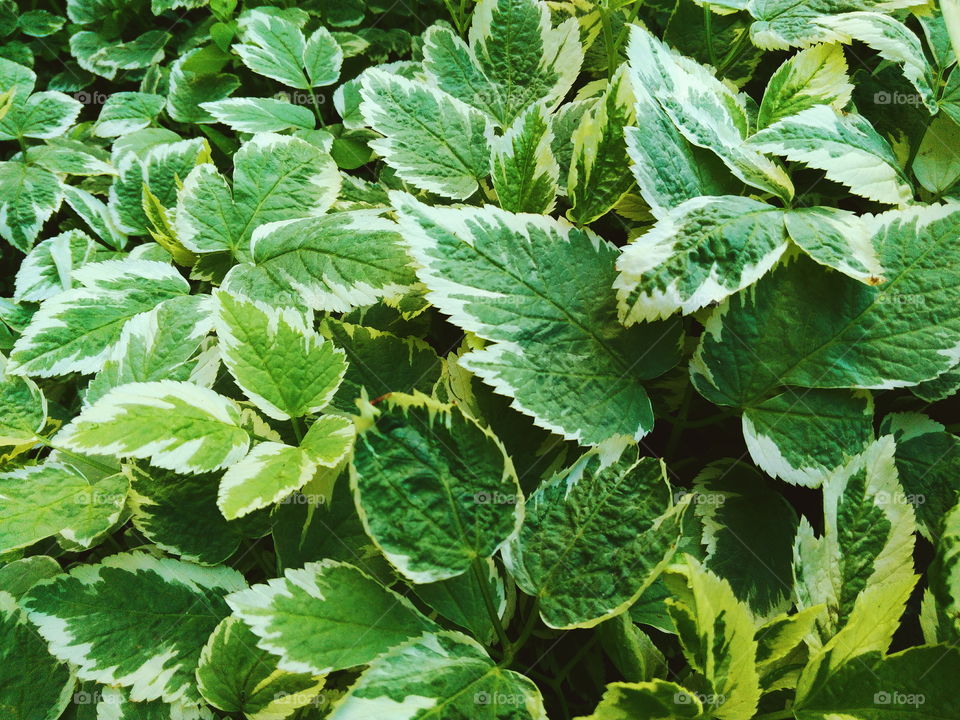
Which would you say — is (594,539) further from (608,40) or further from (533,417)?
(608,40)

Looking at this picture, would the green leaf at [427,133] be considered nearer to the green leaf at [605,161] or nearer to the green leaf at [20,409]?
the green leaf at [605,161]

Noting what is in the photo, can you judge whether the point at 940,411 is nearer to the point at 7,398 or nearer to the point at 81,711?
the point at 81,711

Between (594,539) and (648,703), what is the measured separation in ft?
0.47

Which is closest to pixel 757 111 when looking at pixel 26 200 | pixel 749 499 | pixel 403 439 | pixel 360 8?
pixel 749 499

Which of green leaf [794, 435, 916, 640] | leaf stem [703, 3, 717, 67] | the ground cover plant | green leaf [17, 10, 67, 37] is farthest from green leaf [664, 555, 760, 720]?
green leaf [17, 10, 67, 37]

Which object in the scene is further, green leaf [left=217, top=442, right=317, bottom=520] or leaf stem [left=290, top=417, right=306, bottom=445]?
leaf stem [left=290, top=417, right=306, bottom=445]

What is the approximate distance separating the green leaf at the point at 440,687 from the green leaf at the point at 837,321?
372mm

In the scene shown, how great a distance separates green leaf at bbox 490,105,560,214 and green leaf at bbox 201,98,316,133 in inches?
21.3

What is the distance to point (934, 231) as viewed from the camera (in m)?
0.78

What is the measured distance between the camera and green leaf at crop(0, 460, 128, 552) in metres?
0.76

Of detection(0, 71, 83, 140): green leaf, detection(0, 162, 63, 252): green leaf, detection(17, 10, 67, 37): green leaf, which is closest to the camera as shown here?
detection(0, 162, 63, 252): green leaf

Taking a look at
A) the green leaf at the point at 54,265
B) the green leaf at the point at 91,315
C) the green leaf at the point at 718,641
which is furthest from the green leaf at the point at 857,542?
the green leaf at the point at 54,265

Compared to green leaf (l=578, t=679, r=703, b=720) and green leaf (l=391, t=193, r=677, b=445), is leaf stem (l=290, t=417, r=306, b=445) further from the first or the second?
green leaf (l=578, t=679, r=703, b=720)

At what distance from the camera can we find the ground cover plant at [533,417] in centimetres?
62
